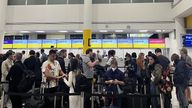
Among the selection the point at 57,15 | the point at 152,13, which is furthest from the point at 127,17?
the point at 57,15

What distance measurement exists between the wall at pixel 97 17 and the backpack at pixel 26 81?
1021 cm

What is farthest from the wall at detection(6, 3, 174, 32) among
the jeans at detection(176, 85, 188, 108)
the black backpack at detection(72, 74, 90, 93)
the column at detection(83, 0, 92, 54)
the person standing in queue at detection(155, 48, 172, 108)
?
the black backpack at detection(72, 74, 90, 93)

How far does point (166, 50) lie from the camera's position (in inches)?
609

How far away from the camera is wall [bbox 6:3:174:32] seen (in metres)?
15.2

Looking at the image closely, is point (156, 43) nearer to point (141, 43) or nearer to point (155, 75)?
point (141, 43)

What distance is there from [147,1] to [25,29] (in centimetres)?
805

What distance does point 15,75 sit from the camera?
18.2 feet

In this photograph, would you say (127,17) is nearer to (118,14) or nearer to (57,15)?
(118,14)

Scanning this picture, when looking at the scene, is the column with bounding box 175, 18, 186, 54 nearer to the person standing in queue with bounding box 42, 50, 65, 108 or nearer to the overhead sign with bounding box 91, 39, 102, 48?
the overhead sign with bounding box 91, 39, 102, 48

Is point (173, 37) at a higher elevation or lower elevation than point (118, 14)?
lower

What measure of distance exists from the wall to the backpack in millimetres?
10211

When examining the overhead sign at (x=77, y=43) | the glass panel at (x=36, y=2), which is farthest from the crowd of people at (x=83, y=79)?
the glass panel at (x=36, y=2)

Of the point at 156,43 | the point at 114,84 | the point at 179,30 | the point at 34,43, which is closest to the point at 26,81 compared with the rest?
the point at 114,84

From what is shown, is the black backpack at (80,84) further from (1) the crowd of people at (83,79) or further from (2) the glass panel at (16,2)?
(2) the glass panel at (16,2)
